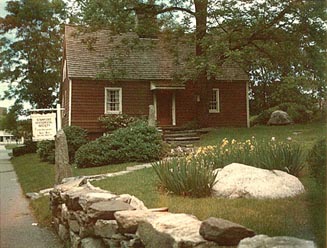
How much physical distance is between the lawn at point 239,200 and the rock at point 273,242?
113 mm

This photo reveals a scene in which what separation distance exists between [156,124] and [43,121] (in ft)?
2.47

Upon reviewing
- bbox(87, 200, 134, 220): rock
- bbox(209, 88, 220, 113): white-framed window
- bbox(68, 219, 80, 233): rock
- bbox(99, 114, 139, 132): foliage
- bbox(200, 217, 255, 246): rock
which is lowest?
bbox(68, 219, 80, 233): rock

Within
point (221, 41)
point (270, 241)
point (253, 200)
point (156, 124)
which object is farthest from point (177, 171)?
point (270, 241)

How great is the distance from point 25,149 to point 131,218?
2.57 ft

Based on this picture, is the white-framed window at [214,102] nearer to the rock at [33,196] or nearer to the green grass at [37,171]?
the green grass at [37,171]

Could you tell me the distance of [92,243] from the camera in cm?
297

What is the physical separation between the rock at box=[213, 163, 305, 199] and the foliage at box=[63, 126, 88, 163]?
38.8 inches

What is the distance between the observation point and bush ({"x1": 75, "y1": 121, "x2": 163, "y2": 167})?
9.55 feet

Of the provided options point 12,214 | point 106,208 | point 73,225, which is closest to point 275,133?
point 106,208

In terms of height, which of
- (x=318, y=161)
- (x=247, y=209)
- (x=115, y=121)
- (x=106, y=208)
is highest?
(x=115, y=121)

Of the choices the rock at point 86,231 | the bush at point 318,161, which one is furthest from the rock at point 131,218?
the bush at point 318,161

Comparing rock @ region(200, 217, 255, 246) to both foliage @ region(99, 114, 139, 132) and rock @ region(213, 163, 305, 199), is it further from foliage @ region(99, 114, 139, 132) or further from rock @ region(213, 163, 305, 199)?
foliage @ region(99, 114, 139, 132)

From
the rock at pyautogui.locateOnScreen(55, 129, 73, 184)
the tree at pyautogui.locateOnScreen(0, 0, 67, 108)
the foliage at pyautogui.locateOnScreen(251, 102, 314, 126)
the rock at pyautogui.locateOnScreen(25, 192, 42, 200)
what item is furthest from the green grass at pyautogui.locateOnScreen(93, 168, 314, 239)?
the tree at pyautogui.locateOnScreen(0, 0, 67, 108)

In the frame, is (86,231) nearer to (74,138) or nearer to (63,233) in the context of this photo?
(63,233)
